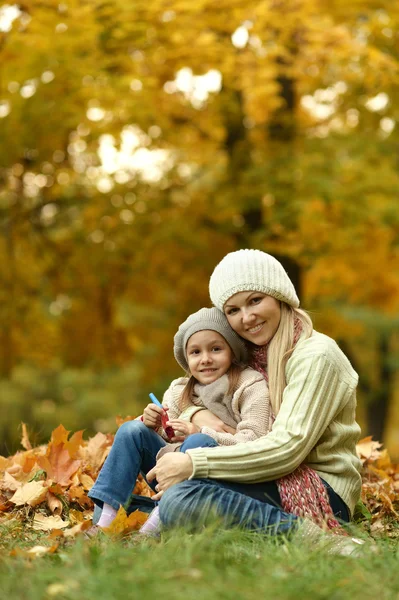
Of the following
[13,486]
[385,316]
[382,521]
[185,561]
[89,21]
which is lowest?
[385,316]

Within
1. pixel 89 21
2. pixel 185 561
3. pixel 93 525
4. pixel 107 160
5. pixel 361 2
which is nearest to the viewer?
pixel 185 561

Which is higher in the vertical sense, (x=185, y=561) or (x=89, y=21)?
(x=89, y=21)

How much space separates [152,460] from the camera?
11.6 feet

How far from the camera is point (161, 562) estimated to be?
239cm

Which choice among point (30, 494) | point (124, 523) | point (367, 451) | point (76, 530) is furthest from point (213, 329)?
A: point (367, 451)

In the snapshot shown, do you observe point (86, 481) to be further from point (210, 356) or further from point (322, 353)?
point (322, 353)

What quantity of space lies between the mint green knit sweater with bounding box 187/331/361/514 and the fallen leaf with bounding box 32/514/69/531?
2.53 ft

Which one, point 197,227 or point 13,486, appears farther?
point 197,227

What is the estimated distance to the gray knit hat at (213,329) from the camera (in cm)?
362

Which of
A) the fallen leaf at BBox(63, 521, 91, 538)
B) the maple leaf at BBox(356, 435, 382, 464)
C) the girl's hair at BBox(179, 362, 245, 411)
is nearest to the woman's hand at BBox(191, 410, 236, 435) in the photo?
the girl's hair at BBox(179, 362, 245, 411)

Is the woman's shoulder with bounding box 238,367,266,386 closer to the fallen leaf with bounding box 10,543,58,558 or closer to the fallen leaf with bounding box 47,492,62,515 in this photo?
→ the fallen leaf with bounding box 47,492,62,515

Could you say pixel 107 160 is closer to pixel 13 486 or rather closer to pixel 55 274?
pixel 55 274

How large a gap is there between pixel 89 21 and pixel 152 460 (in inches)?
213

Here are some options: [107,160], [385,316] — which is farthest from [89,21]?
[385,316]
